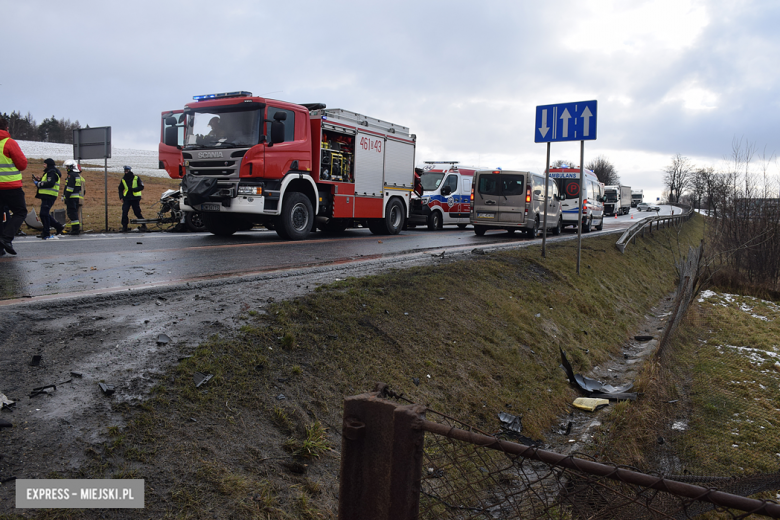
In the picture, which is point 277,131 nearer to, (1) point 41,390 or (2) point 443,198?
(1) point 41,390

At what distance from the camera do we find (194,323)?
457 cm

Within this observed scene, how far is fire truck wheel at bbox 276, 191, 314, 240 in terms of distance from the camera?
1308cm

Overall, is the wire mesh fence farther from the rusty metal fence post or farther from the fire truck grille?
the fire truck grille

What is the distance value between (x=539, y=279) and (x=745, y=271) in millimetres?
14982

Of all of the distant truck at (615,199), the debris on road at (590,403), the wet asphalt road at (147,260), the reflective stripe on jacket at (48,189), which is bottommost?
the debris on road at (590,403)

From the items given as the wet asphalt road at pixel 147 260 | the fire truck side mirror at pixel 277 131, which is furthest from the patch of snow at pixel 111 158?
the wet asphalt road at pixel 147 260

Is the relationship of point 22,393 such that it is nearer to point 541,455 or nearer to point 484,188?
point 541,455

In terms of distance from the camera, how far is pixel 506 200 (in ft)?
59.9

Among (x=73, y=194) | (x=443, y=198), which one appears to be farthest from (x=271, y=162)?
(x=443, y=198)

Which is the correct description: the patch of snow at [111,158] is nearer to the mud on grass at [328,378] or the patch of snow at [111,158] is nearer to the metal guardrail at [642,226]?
the metal guardrail at [642,226]

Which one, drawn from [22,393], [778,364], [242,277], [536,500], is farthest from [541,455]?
[778,364]

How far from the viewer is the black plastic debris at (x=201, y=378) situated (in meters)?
3.63

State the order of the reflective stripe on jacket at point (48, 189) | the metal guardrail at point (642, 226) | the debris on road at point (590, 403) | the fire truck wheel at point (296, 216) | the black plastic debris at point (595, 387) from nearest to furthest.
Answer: the debris on road at point (590, 403) < the black plastic debris at point (595, 387) < the reflective stripe on jacket at point (48, 189) < the fire truck wheel at point (296, 216) < the metal guardrail at point (642, 226)

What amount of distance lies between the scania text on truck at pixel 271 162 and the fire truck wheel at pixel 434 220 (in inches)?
250
